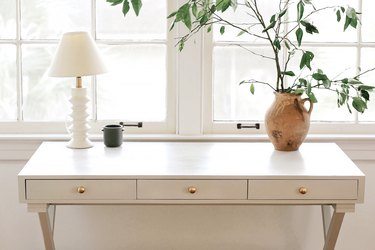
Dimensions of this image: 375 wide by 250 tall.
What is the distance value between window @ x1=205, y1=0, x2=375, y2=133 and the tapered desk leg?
1.83ft

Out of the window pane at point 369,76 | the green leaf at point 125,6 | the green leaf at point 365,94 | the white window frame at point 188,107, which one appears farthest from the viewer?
the window pane at point 369,76

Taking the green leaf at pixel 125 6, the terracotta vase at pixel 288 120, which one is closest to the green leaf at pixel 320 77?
the terracotta vase at pixel 288 120

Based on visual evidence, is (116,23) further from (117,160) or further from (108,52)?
(117,160)

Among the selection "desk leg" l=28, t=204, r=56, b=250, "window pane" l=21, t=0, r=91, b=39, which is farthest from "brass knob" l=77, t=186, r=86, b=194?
"window pane" l=21, t=0, r=91, b=39

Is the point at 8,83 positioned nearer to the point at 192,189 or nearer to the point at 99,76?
the point at 99,76

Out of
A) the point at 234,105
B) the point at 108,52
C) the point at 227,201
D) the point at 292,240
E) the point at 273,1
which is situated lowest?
the point at 292,240

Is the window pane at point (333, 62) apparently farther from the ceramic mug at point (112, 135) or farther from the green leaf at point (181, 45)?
the ceramic mug at point (112, 135)

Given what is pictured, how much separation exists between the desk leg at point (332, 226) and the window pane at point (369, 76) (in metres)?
0.64

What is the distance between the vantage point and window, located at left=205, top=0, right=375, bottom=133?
3088 mm

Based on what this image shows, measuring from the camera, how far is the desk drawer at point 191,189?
2.42m

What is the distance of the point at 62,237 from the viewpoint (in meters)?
3.12

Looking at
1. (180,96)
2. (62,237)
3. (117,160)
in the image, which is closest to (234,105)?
(180,96)

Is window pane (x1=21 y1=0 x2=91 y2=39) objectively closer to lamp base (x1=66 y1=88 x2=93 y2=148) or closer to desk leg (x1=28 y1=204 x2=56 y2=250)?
lamp base (x1=66 y1=88 x2=93 y2=148)

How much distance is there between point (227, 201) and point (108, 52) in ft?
3.44
